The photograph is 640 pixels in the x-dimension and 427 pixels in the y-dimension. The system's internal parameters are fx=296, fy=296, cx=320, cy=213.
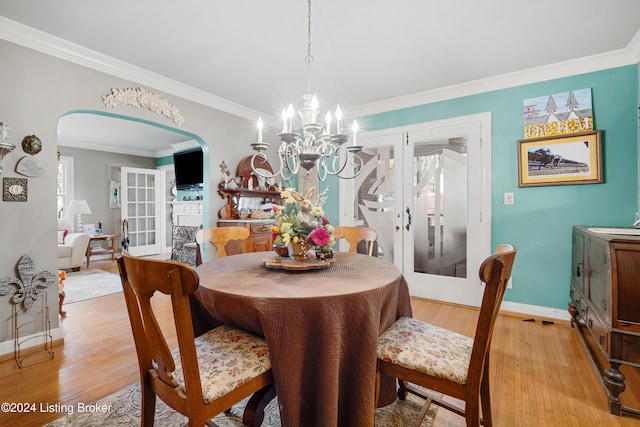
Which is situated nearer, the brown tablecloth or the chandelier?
the brown tablecloth

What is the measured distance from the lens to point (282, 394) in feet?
3.73

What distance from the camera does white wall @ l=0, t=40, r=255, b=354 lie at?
86.7 inches

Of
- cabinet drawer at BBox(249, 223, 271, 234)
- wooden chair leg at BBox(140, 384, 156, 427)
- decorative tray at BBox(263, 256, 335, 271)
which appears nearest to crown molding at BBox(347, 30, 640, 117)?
cabinet drawer at BBox(249, 223, 271, 234)

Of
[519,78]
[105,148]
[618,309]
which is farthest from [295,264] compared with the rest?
[105,148]

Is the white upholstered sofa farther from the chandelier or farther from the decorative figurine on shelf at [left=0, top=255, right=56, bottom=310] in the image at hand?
the chandelier

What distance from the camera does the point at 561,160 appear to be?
2828 millimetres

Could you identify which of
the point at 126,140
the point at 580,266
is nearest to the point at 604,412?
the point at 580,266

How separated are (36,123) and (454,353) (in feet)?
10.7

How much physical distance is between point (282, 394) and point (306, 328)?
0.86ft

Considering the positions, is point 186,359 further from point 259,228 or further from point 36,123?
point 259,228

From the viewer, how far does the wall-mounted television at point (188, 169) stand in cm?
621

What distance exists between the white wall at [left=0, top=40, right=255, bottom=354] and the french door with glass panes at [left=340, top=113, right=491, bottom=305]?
301 centimetres

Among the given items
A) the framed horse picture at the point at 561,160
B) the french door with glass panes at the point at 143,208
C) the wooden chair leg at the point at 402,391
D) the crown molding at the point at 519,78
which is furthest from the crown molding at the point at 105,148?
the framed horse picture at the point at 561,160

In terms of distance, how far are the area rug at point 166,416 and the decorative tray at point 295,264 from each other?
83 centimetres
